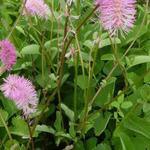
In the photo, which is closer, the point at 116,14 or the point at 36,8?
the point at 116,14

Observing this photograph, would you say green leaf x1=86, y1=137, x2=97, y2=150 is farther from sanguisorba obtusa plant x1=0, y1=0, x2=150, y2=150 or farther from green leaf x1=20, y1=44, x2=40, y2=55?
green leaf x1=20, y1=44, x2=40, y2=55

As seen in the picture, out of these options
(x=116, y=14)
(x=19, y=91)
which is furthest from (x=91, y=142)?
(x=116, y=14)

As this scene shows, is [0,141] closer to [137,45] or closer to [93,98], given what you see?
[93,98]

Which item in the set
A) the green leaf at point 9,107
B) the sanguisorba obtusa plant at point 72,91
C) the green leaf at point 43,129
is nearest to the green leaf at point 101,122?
the sanguisorba obtusa plant at point 72,91

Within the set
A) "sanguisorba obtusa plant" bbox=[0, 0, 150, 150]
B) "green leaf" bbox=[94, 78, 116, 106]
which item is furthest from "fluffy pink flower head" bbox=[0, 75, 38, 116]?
"green leaf" bbox=[94, 78, 116, 106]

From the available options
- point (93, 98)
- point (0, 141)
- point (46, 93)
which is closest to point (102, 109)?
point (93, 98)

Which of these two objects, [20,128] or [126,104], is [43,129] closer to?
[20,128]

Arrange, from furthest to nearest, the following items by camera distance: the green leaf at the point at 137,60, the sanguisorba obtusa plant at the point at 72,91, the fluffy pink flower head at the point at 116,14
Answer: the green leaf at the point at 137,60, the sanguisorba obtusa plant at the point at 72,91, the fluffy pink flower head at the point at 116,14

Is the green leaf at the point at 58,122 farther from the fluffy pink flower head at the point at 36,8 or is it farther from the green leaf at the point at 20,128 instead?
the fluffy pink flower head at the point at 36,8
